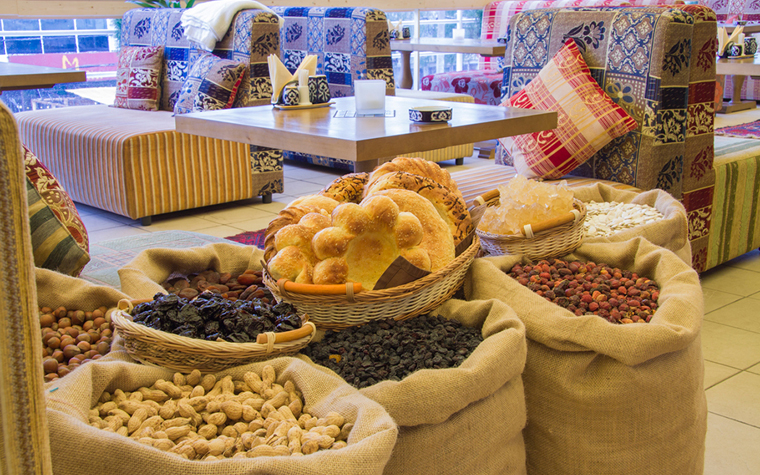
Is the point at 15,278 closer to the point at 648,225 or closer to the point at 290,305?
the point at 290,305

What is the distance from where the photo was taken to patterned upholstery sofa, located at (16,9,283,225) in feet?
12.1

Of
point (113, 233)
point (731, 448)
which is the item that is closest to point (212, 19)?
point (113, 233)

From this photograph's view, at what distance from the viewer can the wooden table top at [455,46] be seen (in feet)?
18.5

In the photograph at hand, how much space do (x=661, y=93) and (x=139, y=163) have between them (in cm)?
269

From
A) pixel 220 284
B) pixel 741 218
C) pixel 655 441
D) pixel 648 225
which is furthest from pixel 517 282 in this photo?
pixel 741 218

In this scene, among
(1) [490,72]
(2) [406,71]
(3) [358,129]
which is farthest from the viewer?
(2) [406,71]

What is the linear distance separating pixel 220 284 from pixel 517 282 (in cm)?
68

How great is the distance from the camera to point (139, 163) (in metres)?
3.64

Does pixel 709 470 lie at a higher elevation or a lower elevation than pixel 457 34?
lower

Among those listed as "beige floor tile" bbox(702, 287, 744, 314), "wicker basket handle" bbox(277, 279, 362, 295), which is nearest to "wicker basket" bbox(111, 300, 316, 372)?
"wicker basket handle" bbox(277, 279, 362, 295)

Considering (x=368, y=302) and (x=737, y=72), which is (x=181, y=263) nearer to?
(x=368, y=302)

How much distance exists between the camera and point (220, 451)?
904 millimetres

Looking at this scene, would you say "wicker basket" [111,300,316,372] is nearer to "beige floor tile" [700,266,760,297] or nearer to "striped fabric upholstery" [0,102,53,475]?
"striped fabric upholstery" [0,102,53,475]

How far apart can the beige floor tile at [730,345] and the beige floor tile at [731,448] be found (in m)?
0.38
